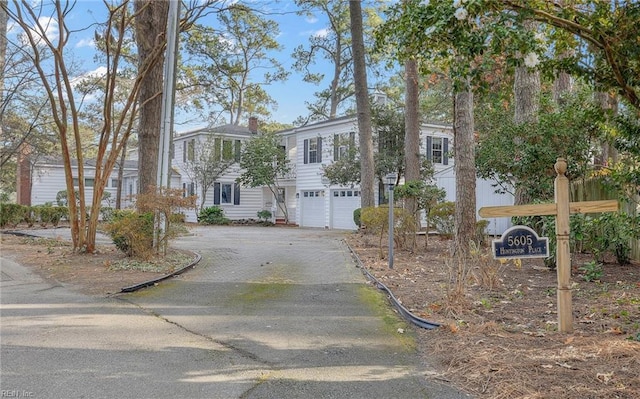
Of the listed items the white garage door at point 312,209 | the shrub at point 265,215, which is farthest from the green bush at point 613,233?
the shrub at point 265,215

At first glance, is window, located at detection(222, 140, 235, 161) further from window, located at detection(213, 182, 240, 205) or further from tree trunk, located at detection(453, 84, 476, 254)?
tree trunk, located at detection(453, 84, 476, 254)

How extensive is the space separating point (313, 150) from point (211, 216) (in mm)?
6903

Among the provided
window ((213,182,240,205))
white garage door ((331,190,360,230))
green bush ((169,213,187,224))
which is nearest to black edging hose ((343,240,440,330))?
green bush ((169,213,187,224))

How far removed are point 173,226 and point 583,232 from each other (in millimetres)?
7689

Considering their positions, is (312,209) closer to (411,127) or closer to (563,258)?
(411,127)

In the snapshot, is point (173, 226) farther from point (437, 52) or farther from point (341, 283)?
point (437, 52)

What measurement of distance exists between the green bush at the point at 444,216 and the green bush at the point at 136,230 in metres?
6.86

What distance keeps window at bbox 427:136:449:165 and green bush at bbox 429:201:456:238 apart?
10761 mm

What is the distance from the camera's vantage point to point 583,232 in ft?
24.8

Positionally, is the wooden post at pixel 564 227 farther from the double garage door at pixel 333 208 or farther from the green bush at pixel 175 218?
the double garage door at pixel 333 208

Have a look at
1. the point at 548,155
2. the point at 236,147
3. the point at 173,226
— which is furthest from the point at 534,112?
the point at 236,147

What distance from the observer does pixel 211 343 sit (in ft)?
15.1

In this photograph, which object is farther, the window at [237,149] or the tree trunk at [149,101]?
the window at [237,149]

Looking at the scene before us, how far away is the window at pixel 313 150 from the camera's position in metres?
25.4
